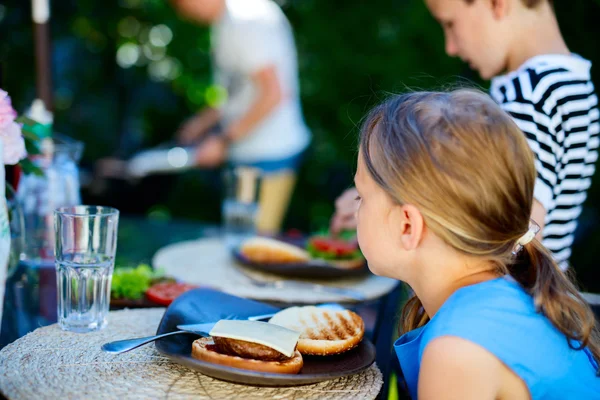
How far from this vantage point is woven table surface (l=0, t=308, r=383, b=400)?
1073 mm

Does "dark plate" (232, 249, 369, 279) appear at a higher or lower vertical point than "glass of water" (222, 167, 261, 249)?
lower

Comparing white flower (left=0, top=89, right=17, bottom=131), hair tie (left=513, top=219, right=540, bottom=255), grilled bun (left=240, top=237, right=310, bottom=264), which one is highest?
white flower (left=0, top=89, right=17, bottom=131)

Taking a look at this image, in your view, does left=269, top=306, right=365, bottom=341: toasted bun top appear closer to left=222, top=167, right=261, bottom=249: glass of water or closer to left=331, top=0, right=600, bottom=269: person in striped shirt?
left=331, top=0, right=600, bottom=269: person in striped shirt

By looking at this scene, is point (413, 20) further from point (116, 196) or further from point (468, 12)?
point (468, 12)

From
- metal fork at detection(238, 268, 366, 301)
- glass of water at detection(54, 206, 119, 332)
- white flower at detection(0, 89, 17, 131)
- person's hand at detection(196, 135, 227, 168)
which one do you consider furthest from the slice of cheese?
person's hand at detection(196, 135, 227, 168)

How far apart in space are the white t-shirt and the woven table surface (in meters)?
2.31

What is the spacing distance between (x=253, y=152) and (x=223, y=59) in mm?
473

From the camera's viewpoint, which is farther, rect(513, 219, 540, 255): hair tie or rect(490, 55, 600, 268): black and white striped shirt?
rect(490, 55, 600, 268): black and white striped shirt

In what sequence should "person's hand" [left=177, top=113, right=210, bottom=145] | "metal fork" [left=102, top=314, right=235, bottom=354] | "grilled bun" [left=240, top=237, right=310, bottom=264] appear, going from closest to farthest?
1. "metal fork" [left=102, top=314, right=235, bottom=354]
2. "grilled bun" [left=240, top=237, right=310, bottom=264]
3. "person's hand" [left=177, top=113, right=210, bottom=145]

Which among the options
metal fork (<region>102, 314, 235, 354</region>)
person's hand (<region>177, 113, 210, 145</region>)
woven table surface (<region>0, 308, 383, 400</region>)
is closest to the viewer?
woven table surface (<region>0, 308, 383, 400</region>)

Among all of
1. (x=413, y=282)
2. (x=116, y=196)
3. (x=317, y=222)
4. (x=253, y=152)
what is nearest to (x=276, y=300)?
(x=413, y=282)

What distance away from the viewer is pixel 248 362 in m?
1.11

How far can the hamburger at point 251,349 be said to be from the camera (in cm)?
111

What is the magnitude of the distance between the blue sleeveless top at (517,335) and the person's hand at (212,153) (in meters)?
2.52
